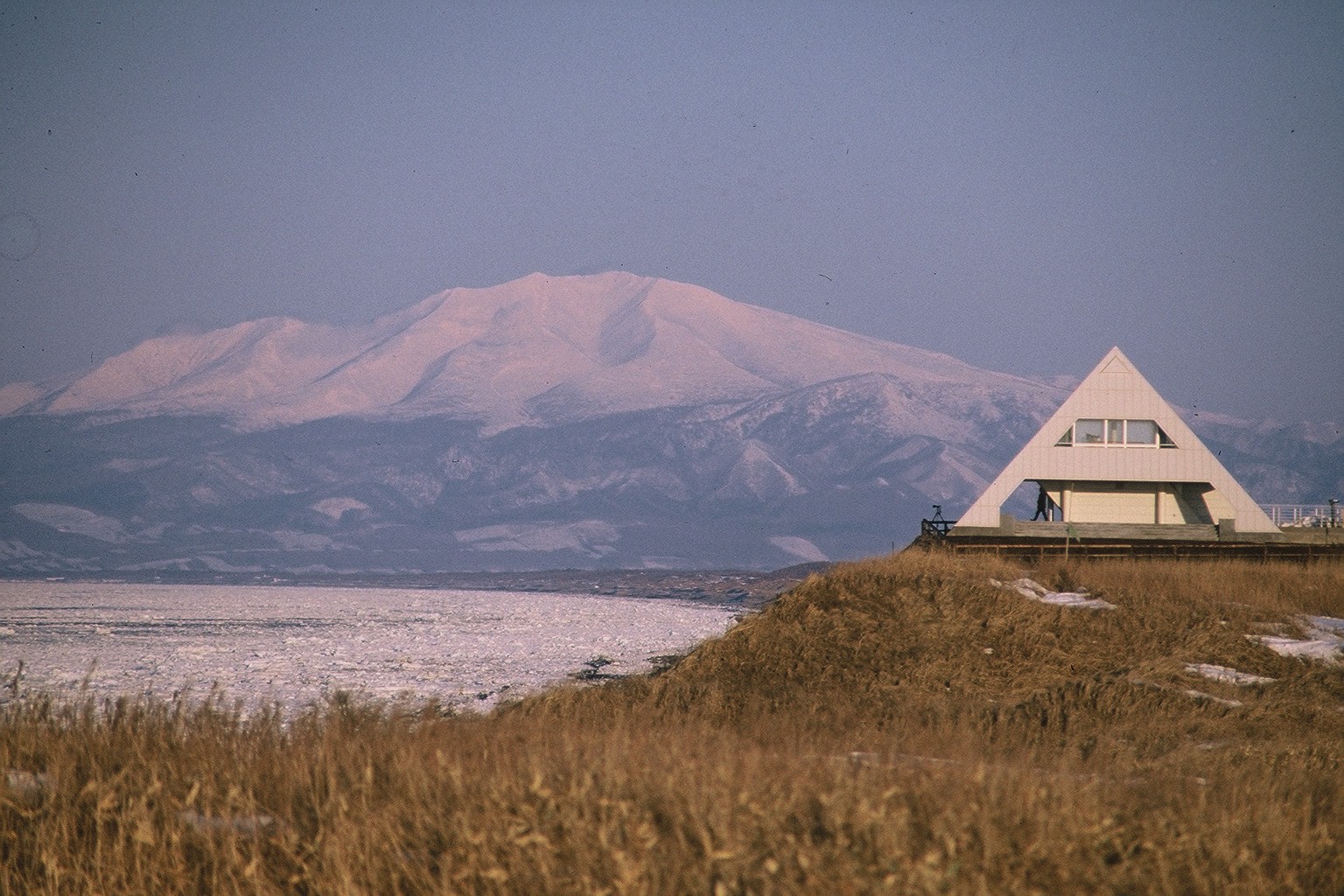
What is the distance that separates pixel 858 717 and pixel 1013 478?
29708mm

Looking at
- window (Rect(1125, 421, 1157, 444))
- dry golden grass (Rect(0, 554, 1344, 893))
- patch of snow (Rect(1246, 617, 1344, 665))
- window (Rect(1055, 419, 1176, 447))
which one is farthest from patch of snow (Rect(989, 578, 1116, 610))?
window (Rect(1125, 421, 1157, 444))

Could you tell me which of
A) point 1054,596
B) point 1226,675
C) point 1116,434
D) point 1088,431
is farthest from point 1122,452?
point 1226,675

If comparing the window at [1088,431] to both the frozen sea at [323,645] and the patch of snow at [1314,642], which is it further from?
the patch of snow at [1314,642]

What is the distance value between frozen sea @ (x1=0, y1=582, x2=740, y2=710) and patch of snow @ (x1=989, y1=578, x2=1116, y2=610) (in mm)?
8312

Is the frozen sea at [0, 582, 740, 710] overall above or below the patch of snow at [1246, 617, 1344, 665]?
below

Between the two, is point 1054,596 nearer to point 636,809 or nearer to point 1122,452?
point 1122,452

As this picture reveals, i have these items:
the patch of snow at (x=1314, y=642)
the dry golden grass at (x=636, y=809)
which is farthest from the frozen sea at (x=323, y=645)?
the patch of snow at (x=1314, y=642)

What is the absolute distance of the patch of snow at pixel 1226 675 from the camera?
68.1ft

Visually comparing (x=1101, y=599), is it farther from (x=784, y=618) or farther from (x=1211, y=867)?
(x=1211, y=867)

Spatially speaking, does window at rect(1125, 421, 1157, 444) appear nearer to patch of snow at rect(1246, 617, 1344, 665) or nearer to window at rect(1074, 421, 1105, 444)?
window at rect(1074, 421, 1105, 444)

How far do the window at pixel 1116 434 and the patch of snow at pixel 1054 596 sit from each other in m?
18.5

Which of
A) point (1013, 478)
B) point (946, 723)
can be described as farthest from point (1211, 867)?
point (1013, 478)

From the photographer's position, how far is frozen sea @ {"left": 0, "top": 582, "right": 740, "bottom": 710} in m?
24.3

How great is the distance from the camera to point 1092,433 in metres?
46.4
